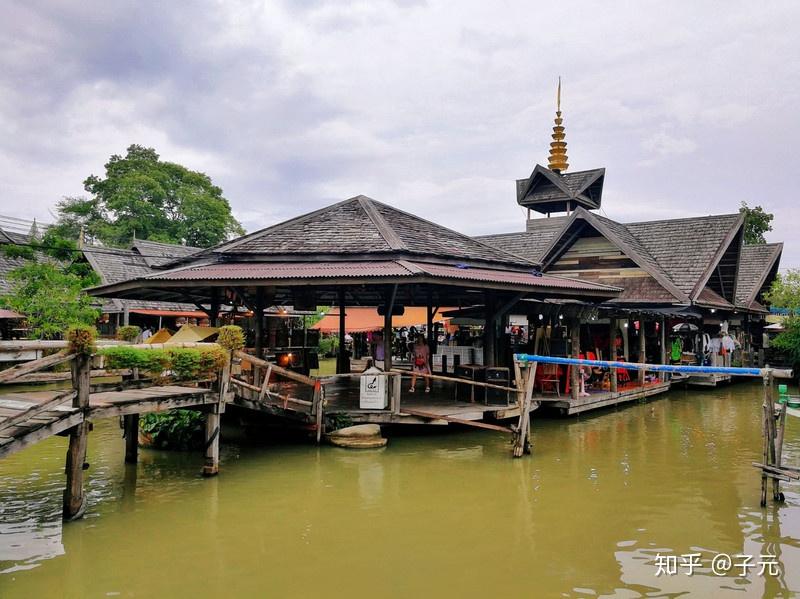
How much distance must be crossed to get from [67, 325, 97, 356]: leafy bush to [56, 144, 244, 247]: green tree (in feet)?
117

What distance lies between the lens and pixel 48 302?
60.7 ft

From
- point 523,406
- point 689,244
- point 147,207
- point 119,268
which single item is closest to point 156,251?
point 119,268

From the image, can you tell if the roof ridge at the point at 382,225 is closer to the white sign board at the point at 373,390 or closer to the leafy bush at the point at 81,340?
the white sign board at the point at 373,390

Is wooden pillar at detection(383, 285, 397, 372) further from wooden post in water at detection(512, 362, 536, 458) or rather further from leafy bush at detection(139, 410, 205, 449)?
leafy bush at detection(139, 410, 205, 449)

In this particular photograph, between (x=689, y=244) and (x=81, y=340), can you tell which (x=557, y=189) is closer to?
(x=689, y=244)

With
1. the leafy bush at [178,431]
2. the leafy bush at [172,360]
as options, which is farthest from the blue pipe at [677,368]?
the leafy bush at [178,431]

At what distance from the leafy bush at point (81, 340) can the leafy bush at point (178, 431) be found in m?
3.95

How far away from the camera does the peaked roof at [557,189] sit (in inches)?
1174

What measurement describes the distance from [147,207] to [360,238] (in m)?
33.7

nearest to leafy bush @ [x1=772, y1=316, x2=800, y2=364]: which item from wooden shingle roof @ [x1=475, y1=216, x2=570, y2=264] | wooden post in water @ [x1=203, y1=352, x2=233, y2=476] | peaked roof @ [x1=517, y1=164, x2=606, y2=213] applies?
wooden shingle roof @ [x1=475, y1=216, x2=570, y2=264]

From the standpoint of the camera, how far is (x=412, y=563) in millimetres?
6004

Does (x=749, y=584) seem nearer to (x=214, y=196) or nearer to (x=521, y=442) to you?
(x=521, y=442)

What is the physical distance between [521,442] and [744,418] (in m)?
7.51

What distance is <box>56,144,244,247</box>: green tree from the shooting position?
138 ft
